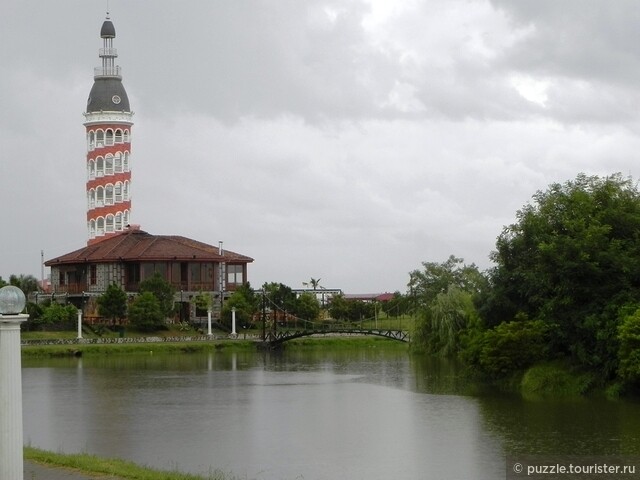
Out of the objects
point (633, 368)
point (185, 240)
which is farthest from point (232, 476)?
point (185, 240)

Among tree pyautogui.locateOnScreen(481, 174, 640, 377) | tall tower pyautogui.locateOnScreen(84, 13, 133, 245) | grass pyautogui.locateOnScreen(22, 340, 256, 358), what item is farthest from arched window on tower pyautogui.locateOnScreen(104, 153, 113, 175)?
tree pyautogui.locateOnScreen(481, 174, 640, 377)

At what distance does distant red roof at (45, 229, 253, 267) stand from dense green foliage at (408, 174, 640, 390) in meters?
41.5

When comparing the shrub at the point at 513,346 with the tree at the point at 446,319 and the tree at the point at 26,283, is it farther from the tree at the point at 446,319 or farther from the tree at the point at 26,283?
the tree at the point at 26,283

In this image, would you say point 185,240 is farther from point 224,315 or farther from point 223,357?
point 223,357

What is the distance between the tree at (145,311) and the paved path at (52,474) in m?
54.0

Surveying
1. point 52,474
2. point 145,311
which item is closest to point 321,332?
point 145,311

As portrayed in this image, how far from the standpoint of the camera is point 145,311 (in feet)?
238

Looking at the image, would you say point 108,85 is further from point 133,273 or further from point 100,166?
point 133,273

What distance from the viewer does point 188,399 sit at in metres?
37.9

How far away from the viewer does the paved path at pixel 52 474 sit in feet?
57.2

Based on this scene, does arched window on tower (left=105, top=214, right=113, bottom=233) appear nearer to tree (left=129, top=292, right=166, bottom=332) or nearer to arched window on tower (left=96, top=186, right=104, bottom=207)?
arched window on tower (left=96, top=186, right=104, bottom=207)

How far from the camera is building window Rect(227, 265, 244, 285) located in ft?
288

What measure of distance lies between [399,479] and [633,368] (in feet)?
41.2

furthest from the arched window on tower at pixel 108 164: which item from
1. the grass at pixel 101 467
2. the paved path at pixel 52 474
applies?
the paved path at pixel 52 474
